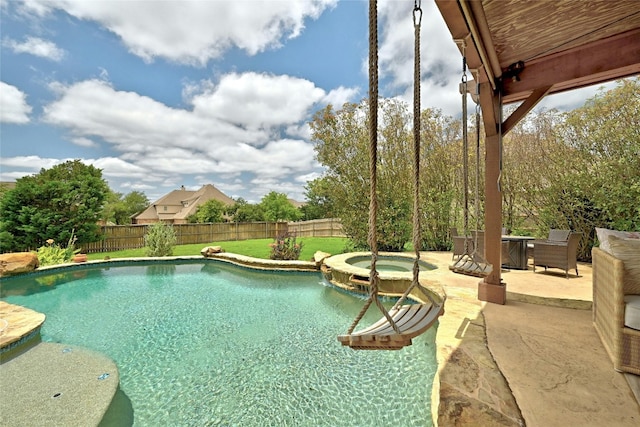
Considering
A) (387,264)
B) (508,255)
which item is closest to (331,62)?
(387,264)

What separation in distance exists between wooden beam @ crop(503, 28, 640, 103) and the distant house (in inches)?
1224

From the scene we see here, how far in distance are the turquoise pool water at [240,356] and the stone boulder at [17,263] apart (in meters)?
1.52

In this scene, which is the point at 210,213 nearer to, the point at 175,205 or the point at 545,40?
the point at 175,205

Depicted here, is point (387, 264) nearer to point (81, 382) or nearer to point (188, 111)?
point (81, 382)

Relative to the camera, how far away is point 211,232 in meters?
15.1

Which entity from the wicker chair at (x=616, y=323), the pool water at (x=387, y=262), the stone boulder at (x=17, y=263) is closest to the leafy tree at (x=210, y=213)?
the stone boulder at (x=17, y=263)

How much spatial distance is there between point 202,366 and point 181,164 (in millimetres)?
43104

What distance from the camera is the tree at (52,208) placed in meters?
10.4

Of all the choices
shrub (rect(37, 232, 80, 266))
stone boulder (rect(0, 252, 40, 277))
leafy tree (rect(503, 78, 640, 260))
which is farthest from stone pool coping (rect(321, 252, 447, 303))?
shrub (rect(37, 232, 80, 266))

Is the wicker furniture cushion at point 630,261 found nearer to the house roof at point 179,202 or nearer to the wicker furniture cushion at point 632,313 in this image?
the wicker furniture cushion at point 632,313

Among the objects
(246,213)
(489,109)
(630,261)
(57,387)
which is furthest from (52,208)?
(630,261)

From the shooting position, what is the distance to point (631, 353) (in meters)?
1.90

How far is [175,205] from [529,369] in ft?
125

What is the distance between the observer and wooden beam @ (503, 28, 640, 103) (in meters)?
2.60
